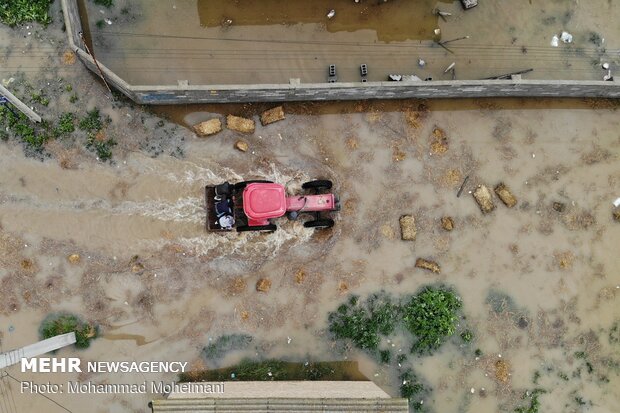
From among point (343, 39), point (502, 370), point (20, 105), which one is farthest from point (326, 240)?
point (20, 105)

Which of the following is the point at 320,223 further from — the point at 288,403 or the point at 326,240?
the point at 288,403

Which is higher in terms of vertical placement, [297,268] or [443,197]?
[443,197]

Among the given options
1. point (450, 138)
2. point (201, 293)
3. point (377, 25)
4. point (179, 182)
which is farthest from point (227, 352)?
point (377, 25)

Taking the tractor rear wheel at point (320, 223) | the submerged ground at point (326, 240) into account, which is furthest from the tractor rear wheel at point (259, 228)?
the tractor rear wheel at point (320, 223)

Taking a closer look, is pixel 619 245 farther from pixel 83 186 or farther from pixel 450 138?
pixel 83 186

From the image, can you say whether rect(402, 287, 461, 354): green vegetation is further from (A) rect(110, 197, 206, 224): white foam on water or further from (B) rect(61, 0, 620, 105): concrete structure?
(A) rect(110, 197, 206, 224): white foam on water
